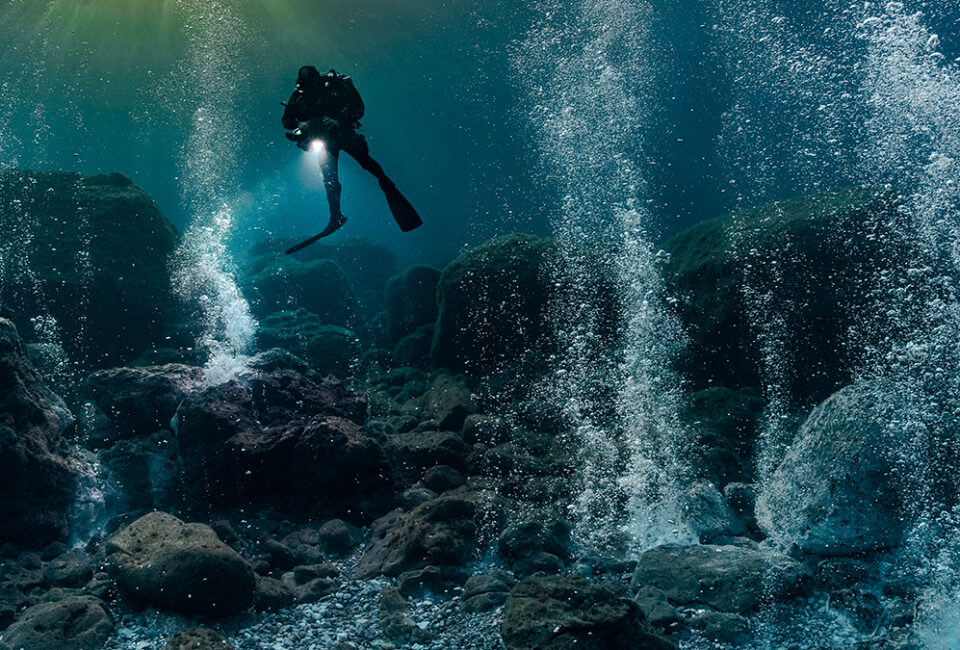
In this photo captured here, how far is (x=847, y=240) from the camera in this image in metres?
7.50

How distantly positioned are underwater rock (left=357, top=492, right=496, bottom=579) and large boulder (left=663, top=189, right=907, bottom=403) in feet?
15.7

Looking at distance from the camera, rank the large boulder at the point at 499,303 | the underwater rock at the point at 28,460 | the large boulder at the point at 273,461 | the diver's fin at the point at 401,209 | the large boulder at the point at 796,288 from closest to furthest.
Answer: the diver's fin at the point at 401,209
the underwater rock at the point at 28,460
the large boulder at the point at 273,461
the large boulder at the point at 796,288
the large boulder at the point at 499,303

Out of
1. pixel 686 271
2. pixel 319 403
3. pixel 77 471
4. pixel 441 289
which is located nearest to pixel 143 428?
pixel 77 471

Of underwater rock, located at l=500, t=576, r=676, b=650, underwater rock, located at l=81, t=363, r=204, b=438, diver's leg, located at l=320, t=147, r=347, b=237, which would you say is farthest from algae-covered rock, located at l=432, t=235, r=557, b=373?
underwater rock, located at l=500, t=576, r=676, b=650

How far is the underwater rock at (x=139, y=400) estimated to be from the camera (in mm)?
6941

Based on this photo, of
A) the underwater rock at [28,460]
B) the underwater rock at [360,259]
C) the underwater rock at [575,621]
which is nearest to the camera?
the underwater rock at [575,621]

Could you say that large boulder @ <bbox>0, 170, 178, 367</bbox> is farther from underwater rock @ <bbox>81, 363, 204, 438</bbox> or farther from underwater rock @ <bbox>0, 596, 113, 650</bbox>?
underwater rock @ <bbox>0, 596, 113, 650</bbox>

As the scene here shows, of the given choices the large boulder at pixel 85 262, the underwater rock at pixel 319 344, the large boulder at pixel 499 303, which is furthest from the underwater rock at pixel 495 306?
the large boulder at pixel 85 262

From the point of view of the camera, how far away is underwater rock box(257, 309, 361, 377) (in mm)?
11625

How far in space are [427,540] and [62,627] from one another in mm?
2450

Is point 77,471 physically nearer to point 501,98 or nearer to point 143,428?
point 143,428

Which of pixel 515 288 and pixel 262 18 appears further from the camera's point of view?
pixel 262 18

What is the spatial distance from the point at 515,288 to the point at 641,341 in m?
2.33

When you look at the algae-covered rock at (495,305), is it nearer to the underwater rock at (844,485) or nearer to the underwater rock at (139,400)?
the underwater rock at (139,400)
